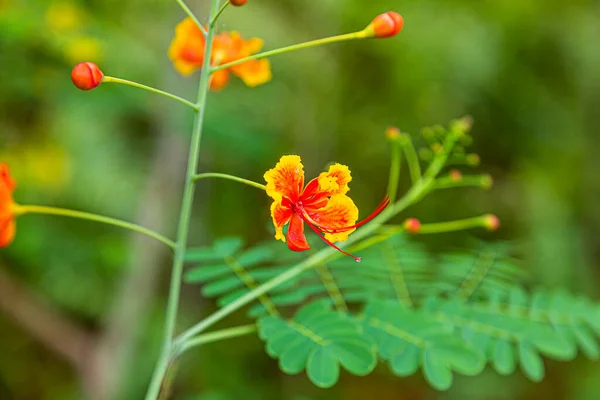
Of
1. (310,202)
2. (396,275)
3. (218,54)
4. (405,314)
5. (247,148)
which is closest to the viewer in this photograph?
(310,202)

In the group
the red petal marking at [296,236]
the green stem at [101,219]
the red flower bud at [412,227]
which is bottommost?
the red petal marking at [296,236]

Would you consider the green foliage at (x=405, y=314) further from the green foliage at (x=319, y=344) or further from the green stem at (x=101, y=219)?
the green stem at (x=101, y=219)

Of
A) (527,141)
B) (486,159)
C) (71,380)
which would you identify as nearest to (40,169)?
(71,380)

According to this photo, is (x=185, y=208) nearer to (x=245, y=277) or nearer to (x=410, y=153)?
(x=245, y=277)

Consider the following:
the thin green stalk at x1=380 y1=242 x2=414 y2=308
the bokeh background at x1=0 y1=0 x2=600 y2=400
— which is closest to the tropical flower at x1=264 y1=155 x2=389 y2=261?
the thin green stalk at x1=380 y1=242 x2=414 y2=308

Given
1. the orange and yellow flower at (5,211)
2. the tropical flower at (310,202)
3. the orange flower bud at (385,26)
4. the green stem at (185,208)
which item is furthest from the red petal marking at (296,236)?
the orange and yellow flower at (5,211)

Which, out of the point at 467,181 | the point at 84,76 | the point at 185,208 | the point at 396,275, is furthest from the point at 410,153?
the point at 84,76
